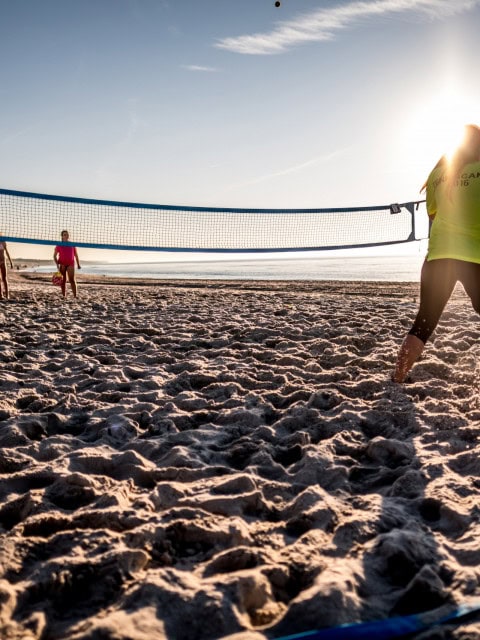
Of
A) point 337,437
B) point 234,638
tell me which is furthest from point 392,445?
point 234,638

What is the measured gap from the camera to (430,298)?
12.3ft

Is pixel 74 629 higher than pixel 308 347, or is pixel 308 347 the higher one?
pixel 308 347

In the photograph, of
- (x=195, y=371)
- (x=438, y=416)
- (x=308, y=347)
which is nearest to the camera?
(x=438, y=416)

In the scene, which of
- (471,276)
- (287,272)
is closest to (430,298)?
(471,276)

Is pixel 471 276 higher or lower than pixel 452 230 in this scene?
lower

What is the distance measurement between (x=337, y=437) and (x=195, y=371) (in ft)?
5.94

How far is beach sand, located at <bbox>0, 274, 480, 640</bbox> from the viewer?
66.1 inches

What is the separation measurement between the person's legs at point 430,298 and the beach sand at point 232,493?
306 mm

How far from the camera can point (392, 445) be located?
2887 millimetres

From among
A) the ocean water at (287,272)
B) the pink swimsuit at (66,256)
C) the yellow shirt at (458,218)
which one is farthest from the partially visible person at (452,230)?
the ocean water at (287,272)

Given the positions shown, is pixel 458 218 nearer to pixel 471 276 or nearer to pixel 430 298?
pixel 471 276

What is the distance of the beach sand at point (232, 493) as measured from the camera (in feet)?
5.50

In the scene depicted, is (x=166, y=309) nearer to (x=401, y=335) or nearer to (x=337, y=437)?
(x=401, y=335)

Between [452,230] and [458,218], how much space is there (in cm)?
8
